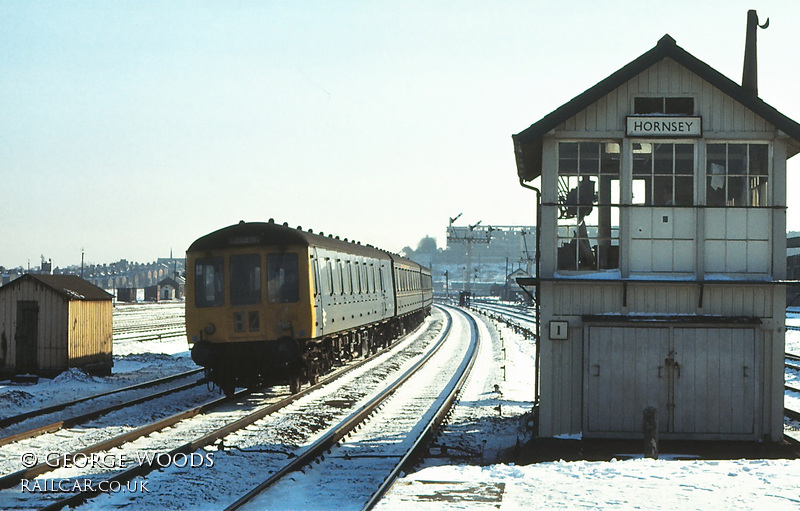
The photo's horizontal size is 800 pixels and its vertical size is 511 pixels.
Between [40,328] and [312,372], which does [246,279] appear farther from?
[40,328]

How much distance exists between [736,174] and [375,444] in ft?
20.7

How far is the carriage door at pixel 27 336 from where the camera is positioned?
69.6 ft

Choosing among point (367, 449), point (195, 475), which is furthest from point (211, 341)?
point (195, 475)

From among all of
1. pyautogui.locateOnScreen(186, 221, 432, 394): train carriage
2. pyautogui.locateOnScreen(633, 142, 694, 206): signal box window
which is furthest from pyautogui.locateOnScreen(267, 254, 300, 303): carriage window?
pyautogui.locateOnScreen(633, 142, 694, 206): signal box window

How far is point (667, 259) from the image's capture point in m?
12.3

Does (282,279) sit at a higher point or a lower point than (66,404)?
higher

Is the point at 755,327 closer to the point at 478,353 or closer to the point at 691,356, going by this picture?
the point at 691,356

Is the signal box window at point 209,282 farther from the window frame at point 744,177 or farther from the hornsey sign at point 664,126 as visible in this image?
the window frame at point 744,177

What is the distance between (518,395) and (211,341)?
6.57 meters

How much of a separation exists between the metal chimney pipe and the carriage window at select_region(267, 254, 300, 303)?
28.3 feet

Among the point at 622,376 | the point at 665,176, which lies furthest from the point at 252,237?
the point at 665,176

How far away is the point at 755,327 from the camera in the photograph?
12.1m

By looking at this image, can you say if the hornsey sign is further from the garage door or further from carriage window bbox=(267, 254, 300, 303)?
carriage window bbox=(267, 254, 300, 303)

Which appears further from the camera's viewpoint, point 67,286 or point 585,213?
point 67,286
